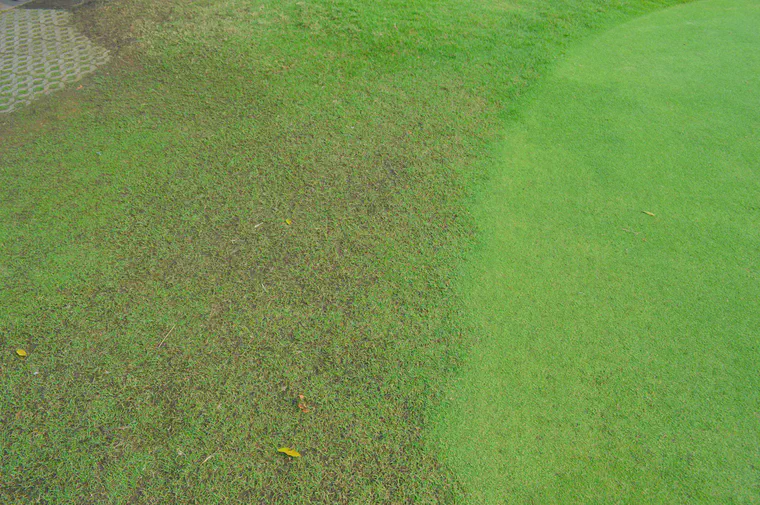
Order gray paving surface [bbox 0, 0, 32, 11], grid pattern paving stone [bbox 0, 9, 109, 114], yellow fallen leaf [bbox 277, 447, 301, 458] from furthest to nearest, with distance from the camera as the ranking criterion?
gray paving surface [bbox 0, 0, 32, 11], grid pattern paving stone [bbox 0, 9, 109, 114], yellow fallen leaf [bbox 277, 447, 301, 458]

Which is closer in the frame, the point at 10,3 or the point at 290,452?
the point at 290,452

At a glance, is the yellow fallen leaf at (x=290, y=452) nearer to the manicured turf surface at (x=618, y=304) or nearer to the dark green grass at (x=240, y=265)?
the dark green grass at (x=240, y=265)

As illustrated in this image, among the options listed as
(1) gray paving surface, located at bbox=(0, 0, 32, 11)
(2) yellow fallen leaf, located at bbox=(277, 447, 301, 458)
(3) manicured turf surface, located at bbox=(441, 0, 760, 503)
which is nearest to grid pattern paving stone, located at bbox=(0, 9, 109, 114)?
(1) gray paving surface, located at bbox=(0, 0, 32, 11)

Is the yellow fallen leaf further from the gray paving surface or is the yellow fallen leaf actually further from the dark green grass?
the gray paving surface

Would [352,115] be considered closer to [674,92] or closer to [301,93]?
[301,93]

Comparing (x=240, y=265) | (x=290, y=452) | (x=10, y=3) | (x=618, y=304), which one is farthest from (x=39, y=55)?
(x=618, y=304)

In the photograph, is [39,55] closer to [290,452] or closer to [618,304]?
[290,452]

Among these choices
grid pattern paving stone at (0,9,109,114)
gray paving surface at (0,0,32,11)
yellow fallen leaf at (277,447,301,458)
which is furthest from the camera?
gray paving surface at (0,0,32,11)
